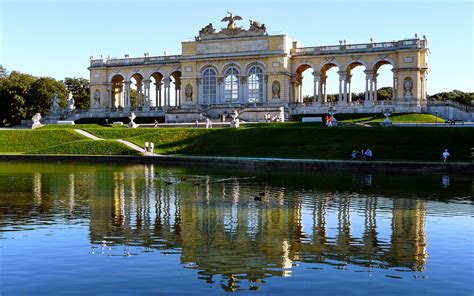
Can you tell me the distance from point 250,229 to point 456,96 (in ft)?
350

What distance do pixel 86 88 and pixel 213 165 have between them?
76745 millimetres

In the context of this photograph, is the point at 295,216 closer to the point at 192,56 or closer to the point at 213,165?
the point at 213,165

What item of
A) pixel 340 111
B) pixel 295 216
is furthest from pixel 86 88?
pixel 295 216

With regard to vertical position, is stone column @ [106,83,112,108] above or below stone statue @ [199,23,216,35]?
below

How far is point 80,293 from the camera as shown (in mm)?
11383

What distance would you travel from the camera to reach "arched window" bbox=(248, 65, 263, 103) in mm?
80688

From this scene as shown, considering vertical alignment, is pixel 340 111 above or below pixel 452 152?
above

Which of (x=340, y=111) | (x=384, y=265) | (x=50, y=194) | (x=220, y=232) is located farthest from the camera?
(x=340, y=111)

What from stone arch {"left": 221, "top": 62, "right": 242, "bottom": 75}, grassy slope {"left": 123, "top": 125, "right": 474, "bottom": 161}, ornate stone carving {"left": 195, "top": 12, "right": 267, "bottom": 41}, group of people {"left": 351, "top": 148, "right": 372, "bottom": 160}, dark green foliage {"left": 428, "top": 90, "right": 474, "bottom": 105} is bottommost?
group of people {"left": 351, "top": 148, "right": 372, "bottom": 160}

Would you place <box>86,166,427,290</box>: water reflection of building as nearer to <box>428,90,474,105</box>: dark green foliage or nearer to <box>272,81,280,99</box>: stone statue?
<box>272,81,280,99</box>: stone statue

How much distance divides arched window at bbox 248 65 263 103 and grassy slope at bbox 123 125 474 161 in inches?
950

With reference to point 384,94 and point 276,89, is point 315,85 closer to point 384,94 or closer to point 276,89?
point 276,89

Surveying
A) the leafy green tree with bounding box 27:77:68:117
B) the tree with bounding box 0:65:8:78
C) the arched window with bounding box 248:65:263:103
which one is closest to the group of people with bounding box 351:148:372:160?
the arched window with bounding box 248:65:263:103

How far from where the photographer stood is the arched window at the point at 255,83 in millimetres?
80688
